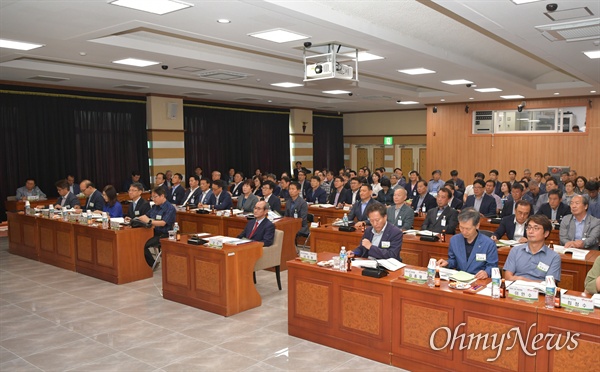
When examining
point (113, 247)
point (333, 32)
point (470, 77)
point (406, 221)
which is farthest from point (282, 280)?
point (470, 77)

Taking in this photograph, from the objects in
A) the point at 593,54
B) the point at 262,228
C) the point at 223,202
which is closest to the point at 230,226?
the point at 223,202

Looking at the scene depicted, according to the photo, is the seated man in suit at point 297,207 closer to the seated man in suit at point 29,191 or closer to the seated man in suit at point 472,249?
the seated man in suit at point 472,249

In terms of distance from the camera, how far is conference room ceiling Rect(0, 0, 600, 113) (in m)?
A: 5.46

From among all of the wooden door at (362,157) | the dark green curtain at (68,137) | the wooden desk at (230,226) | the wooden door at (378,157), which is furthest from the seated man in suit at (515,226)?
the wooden door at (362,157)

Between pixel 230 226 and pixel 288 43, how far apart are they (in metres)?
3.63

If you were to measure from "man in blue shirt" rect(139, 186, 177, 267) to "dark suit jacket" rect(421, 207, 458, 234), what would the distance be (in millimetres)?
4044

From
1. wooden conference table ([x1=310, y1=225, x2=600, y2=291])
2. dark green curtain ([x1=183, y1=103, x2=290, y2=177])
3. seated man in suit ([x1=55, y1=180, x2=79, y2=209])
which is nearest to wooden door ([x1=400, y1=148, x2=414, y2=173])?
dark green curtain ([x1=183, y1=103, x2=290, y2=177])

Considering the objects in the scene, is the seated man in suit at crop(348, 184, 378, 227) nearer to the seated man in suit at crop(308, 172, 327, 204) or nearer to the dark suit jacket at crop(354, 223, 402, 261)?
the dark suit jacket at crop(354, 223, 402, 261)

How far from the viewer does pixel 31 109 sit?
458 inches

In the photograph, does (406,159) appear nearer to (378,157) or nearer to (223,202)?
(378,157)

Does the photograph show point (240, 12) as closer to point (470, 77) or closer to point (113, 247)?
point (113, 247)

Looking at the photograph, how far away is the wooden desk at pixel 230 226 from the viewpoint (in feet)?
26.9

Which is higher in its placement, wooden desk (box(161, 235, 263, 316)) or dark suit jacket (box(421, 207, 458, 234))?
dark suit jacket (box(421, 207, 458, 234))

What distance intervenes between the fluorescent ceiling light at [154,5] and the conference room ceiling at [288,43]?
0.14 metres
